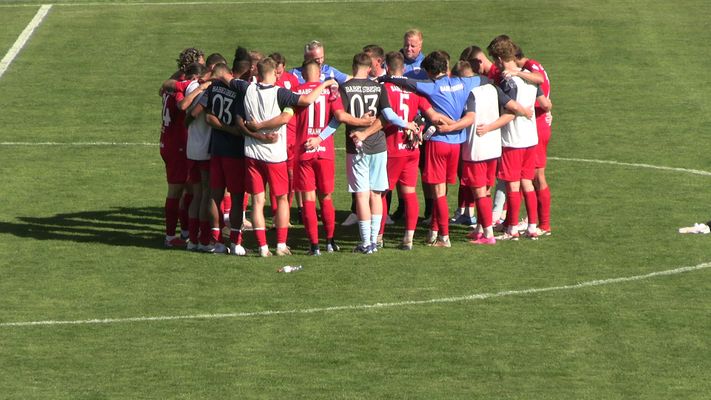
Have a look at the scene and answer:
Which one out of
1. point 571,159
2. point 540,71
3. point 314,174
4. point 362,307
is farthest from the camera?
point 571,159

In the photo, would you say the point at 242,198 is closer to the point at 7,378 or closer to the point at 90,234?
the point at 90,234

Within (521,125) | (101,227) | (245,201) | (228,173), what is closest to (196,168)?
(228,173)

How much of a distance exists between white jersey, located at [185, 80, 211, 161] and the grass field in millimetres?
1353

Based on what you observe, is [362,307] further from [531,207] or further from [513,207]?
[531,207]

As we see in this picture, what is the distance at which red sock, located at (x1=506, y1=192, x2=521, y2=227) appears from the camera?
2042cm

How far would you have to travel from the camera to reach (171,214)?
66.7ft

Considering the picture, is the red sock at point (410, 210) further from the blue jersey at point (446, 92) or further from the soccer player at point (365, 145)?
the blue jersey at point (446, 92)

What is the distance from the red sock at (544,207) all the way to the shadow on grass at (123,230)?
1.73 metres

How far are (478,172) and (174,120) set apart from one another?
4078mm

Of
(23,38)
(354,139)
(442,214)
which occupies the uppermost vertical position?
(354,139)

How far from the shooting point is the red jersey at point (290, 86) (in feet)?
66.8

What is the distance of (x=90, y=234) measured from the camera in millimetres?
21422

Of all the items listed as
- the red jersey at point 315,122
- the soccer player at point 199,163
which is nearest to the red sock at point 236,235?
the soccer player at point 199,163

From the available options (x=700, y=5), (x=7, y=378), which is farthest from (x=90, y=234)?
(x=700, y=5)
